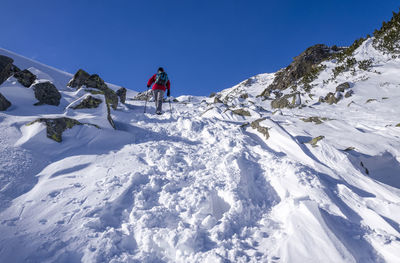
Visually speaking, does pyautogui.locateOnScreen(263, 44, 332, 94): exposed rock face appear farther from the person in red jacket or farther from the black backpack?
the black backpack

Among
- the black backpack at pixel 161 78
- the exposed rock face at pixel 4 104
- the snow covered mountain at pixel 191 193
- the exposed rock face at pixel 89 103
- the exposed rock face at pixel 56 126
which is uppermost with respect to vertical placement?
the black backpack at pixel 161 78

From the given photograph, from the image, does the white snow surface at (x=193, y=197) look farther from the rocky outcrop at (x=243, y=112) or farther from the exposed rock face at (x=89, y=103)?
the rocky outcrop at (x=243, y=112)

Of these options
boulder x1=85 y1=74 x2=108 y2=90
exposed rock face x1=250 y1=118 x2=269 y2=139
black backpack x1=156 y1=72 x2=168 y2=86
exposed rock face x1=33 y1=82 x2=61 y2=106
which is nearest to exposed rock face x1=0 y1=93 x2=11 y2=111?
exposed rock face x1=33 y1=82 x2=61 y2=106

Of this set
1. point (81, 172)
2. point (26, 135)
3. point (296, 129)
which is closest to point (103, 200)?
point (81, 172)

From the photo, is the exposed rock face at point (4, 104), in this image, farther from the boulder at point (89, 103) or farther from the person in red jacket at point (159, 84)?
the person in red jacket at point (159, 84)

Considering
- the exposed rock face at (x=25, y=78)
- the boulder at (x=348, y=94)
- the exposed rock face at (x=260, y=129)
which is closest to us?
the exposed rock face at (x=260, y=129)

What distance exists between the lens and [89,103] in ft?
28.0

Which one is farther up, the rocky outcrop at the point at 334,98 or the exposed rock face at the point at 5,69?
the rocky outcrop at the point at 334,98

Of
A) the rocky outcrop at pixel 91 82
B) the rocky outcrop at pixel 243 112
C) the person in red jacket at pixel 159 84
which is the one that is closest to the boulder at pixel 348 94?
the rocky outcrop at pixel 243 112

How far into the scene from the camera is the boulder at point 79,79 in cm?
1496

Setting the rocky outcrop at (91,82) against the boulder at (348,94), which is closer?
the rocky outcrop at (91,82)

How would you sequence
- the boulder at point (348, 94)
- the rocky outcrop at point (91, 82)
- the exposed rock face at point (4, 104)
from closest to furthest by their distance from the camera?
the exposed rock face at point (4, 104) → the rocky outcrop at point (91, 82) → the boulder at point (348, 94)

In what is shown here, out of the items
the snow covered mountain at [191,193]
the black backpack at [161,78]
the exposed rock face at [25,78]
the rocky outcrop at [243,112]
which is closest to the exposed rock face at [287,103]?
the rocky outcrop at [243,112]

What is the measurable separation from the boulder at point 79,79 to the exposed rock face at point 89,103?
7547 mm
